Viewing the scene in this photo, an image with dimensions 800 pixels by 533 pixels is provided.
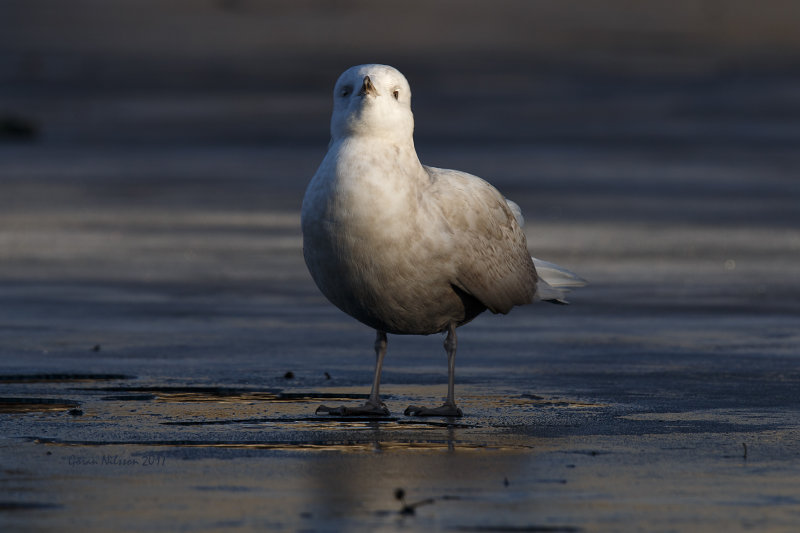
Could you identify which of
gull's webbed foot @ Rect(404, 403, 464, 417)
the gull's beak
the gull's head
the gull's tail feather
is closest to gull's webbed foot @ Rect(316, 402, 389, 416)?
gull's webbed foot @ Rect(404, 403, 464, 417)

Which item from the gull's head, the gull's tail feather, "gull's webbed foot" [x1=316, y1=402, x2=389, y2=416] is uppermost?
the gull's head

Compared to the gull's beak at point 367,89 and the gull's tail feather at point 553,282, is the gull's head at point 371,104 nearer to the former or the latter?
the gull's beak at point 367,89

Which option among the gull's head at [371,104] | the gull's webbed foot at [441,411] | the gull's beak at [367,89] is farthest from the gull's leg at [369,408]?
the gull's beak at [367,89]

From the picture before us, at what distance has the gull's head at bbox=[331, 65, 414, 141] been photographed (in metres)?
9.34

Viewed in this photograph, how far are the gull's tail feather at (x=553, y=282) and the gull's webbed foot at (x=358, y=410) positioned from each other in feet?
7.26

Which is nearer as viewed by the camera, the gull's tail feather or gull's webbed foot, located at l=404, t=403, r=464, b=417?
gull's webbed foot, located at l=404, t=403, r=464, b=417

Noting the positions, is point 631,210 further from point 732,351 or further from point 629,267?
point 732,351

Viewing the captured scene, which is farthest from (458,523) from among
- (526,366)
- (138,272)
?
(138,272)

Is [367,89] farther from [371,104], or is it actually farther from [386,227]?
[386,227]

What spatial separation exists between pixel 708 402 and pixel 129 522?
4.40m

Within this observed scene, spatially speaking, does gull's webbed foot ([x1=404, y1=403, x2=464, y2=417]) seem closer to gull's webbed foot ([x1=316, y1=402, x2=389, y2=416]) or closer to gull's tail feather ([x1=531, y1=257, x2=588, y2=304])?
gull's webbed foot ([x1=316, y1=402, x2=389, y2=416])

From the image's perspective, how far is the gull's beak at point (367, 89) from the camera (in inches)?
364

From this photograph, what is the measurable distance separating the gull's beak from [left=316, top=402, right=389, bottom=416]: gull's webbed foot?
1684 mm

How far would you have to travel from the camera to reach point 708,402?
9.68 m
